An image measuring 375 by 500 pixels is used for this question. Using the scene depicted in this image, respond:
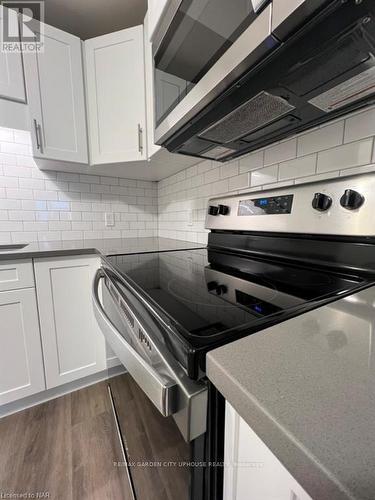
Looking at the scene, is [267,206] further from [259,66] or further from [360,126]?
[259,66]

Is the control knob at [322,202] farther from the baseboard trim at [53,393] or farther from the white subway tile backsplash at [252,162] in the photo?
the baseboard trim at [53,393]

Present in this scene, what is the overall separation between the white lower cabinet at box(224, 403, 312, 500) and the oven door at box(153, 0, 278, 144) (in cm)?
68

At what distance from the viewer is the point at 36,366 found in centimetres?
119

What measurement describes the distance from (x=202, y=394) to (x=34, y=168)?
184cm

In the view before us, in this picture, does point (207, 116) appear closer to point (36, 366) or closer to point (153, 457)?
point (153, 457)

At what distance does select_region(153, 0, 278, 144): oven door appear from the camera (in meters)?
0.48

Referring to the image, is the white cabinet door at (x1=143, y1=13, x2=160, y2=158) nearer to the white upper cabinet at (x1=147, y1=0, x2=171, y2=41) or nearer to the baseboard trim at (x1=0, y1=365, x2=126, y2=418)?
the white upper cabinet at (x1=147, y1=0, x2=171, y2=41)

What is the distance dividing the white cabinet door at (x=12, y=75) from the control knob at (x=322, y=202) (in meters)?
1.59

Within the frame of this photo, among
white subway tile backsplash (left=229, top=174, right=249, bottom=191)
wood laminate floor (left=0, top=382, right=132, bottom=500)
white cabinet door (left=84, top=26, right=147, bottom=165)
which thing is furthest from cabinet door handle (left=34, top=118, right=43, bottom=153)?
wood laminate floor (left=0, top=382, right=132, bottom=500)

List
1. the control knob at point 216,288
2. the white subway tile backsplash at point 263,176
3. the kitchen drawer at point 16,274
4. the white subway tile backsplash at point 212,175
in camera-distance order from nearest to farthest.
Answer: the control knob at point 216,288
the white subway tile backsplash at point 263,176
the kitchen drawer at point 16,274
the white subway tile backsplash at point 212,175

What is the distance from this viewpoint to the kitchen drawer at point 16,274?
1072 mm

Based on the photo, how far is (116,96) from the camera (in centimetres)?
132

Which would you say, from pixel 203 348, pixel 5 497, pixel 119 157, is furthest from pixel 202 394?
pixel 119 157

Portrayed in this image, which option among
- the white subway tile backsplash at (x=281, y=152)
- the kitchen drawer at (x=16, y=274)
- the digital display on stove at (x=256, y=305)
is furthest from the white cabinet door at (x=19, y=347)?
the white subway tile backsplash at (x=281, y=152)
